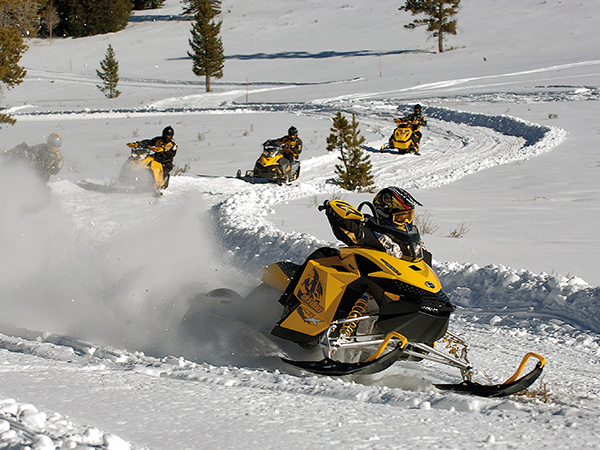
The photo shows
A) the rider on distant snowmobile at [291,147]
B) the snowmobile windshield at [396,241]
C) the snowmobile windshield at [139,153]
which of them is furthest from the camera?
the rider on distant snowmobile at [291,147]

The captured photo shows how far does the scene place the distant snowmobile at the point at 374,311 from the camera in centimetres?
435

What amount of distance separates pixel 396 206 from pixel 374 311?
0.84 metres

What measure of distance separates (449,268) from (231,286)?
2.58 m

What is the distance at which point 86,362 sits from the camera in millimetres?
4777

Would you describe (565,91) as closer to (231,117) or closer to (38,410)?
(231,117)

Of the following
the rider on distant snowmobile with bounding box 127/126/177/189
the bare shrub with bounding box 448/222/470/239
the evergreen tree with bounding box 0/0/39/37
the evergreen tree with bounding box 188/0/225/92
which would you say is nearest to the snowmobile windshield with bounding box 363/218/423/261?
the bare shrub with bounding box 448/222/470/239

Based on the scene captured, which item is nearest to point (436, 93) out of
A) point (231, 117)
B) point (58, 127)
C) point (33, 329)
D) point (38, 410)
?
point (231, 117)

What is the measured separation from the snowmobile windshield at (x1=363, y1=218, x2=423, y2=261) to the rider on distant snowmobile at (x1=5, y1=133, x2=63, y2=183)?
856cm

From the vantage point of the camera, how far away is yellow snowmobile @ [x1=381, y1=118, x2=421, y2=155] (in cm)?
2211

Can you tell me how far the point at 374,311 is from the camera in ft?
15.8

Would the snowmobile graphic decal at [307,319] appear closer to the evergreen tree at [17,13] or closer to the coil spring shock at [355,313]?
the coil spring shock at [355,313]

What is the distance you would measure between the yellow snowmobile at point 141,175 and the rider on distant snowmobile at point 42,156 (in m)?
1.98

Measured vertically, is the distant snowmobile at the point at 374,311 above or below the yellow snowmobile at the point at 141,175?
below

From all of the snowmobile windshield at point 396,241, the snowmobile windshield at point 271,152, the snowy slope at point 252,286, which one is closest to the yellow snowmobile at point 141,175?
the snowy slope at point 252,286
